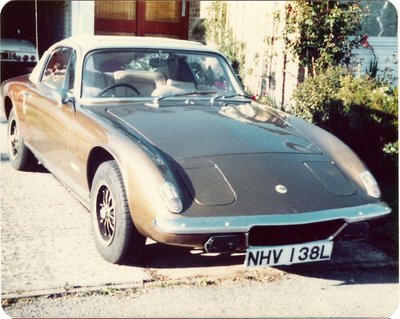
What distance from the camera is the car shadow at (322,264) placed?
3428 millimetres

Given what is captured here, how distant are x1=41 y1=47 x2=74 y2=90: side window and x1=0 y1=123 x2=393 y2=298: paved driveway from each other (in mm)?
1034

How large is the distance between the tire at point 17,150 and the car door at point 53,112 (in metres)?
0.34

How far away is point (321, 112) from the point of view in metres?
5.96

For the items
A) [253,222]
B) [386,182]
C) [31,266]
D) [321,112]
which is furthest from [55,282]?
[321,112]

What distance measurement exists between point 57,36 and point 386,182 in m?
8.90

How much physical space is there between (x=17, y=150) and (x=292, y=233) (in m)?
3.34

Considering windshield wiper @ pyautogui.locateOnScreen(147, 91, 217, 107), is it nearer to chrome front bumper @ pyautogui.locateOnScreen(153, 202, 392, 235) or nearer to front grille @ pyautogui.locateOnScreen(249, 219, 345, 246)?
chrome front bumper @ pyautogui.locateOnScreen(153, 202, 392, 235)

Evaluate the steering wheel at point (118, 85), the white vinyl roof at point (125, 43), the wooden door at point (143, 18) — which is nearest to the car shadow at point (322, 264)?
the steering wheel at point (118, 85)

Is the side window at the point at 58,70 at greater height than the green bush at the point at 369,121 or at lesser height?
greater

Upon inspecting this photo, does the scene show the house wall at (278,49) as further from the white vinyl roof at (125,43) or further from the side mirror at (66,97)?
the side mirror at (66,97)

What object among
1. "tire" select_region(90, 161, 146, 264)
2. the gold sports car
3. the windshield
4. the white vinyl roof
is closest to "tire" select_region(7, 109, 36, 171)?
the gold sports car

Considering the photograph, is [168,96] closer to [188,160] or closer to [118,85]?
[118,85]

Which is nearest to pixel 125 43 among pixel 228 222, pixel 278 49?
pixel 228 222

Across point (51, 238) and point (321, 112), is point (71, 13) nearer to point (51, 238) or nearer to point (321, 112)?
point (321, 112)
